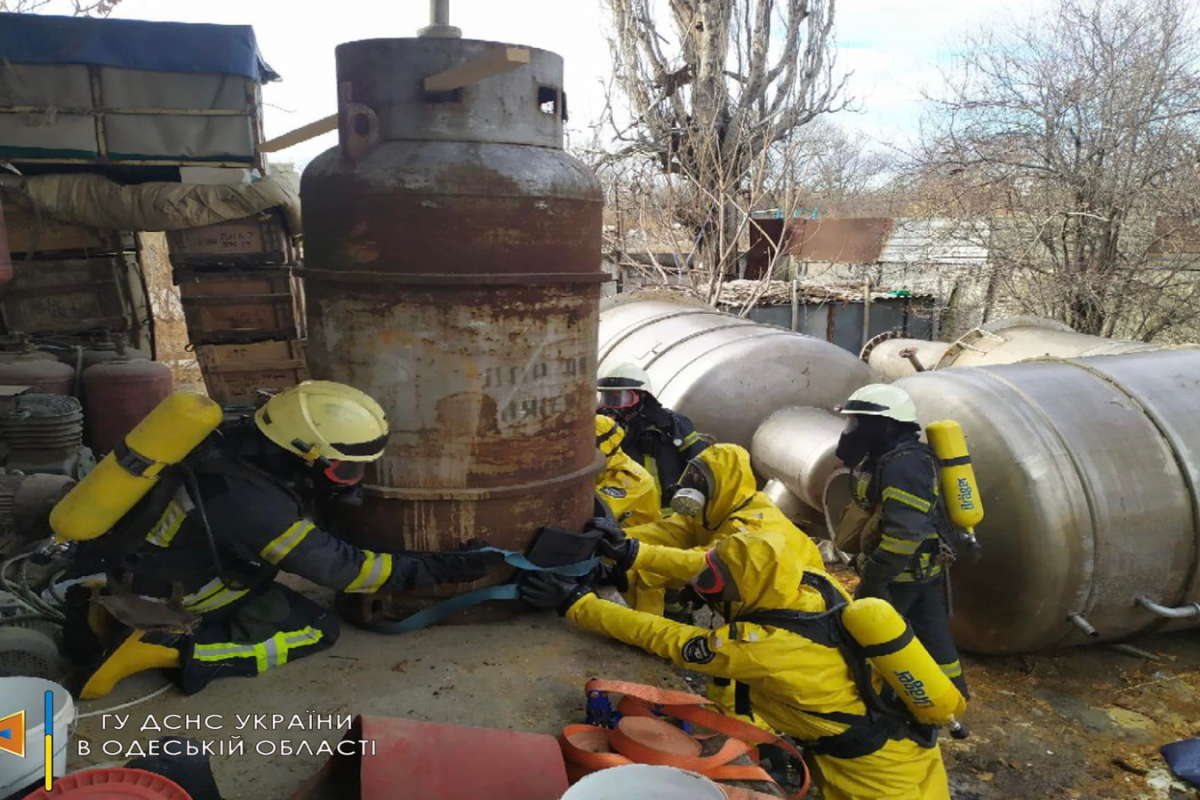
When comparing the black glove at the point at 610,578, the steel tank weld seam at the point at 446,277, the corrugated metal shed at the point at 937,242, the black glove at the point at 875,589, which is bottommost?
the black glove at the point at 875,589

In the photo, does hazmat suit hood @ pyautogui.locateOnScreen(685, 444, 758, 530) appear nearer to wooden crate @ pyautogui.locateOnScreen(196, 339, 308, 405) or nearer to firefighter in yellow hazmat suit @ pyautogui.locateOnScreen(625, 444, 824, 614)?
firefighter in yellow hazmat suit @ pyautogui.locateOnScreen(625, 444, 824, 614)

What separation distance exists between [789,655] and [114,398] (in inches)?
229

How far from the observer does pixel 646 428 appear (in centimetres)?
521

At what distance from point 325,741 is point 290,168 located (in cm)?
694

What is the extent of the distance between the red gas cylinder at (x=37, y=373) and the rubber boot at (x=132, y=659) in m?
3.96

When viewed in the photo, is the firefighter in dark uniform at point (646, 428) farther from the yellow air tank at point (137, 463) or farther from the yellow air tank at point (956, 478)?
the yellow air tank at point (137, 463)

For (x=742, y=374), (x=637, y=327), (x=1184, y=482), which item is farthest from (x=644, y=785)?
(x=637, y=327)

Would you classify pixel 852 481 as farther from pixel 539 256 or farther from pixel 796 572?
pixel 539 256

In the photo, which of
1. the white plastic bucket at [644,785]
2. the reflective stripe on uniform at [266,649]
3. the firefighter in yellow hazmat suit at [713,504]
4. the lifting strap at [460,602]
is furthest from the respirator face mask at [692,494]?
the white plastic bucket at [644,785]

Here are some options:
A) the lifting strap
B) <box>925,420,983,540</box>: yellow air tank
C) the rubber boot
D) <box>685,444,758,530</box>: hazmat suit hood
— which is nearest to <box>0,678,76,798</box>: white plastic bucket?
the rubber boot

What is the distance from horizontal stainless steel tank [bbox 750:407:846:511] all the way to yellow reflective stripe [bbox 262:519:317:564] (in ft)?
12.9

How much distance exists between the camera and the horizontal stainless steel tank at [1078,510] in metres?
4.62

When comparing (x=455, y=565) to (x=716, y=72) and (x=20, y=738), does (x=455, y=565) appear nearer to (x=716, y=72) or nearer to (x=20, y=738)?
(x=20, y=738)

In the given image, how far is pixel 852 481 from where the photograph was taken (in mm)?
4766
